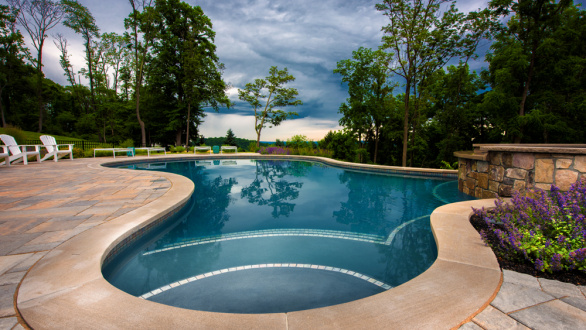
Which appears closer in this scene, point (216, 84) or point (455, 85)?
point (455, 85)

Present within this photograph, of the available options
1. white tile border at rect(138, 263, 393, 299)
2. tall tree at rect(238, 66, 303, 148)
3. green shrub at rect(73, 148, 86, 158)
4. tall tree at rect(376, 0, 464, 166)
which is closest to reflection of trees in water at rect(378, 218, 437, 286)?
white tile border at rect(138, 263, 393, 299)

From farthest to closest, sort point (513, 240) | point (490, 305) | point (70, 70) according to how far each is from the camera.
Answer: point (70, 70) < point (513, 240) < point (490, 305)

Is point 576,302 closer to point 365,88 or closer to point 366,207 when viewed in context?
point 366,207

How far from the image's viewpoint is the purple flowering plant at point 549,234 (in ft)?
6.23

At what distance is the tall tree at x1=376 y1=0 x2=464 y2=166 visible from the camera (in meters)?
11.3

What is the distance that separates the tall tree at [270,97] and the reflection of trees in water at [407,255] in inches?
680

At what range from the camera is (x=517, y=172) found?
4.23 metres

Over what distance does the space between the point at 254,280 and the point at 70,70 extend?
3574 cm

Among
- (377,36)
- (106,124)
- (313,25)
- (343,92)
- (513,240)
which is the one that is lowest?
(513,240)

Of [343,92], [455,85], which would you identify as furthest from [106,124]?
[455,85]

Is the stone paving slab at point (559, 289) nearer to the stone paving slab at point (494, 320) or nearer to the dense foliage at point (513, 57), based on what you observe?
the stone paving slab at point (494, 320)

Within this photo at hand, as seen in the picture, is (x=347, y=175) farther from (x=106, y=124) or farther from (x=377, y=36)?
(x=106, y=124)

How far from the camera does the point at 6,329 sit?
4.49ft

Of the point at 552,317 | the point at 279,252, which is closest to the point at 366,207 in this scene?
the point at 279,252
